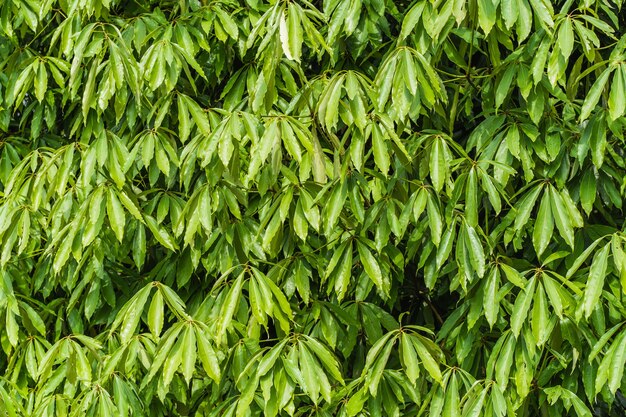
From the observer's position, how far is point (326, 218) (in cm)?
263

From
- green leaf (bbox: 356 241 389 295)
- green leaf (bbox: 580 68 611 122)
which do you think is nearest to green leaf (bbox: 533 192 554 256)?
green leaf (bbox: 580 68 611 122)

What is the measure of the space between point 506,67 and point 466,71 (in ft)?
0.68

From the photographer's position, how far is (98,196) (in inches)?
107

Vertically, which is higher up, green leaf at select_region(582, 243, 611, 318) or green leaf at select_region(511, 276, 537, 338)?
green leaf at select_region(582, 243, 611, 318)

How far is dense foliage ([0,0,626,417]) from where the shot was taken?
2.57 meters

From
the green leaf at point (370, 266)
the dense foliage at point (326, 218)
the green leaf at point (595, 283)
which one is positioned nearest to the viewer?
the green leaf at point (595, 283)

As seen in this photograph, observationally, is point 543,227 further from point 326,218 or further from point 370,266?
point 326,218

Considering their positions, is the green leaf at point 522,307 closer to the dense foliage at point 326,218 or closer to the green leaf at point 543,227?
the dense foliage at point 326,218

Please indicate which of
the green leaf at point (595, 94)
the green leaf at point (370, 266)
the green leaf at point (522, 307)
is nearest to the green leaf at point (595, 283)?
the green leaf at point (522, 307)

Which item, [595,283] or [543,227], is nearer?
[595,283]

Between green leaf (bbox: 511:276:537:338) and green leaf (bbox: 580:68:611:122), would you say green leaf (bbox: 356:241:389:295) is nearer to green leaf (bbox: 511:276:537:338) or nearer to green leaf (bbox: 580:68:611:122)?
green leaf (bbox: 511:276:537:338)

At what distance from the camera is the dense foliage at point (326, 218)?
2570 millimetres

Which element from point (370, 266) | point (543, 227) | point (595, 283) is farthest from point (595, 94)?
point (370, 266)

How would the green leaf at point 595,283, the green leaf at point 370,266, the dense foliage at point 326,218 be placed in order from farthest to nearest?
the green leaf at point 370,266, the dense foliage at point 326,218, the green leaf at point 595,283
